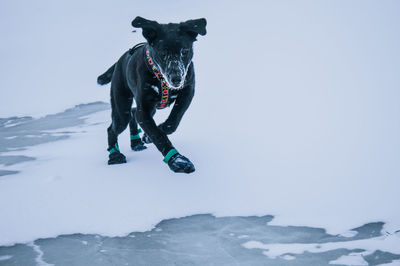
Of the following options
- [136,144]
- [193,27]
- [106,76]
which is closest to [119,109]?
[136,144]

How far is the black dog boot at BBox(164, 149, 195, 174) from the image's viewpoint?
3436mm

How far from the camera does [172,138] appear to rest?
5.00 metres

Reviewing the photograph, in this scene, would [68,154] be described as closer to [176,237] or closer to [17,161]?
[17,161]

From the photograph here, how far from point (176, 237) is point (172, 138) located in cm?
268

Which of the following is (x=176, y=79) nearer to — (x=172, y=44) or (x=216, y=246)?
(x=172, y=44)

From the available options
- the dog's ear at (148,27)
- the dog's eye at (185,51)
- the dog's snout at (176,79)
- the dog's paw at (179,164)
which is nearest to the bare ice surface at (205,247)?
the dog's paw at (179,164)

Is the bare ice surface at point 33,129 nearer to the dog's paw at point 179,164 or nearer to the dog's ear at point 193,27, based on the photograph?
the dog's paw at point 179,164

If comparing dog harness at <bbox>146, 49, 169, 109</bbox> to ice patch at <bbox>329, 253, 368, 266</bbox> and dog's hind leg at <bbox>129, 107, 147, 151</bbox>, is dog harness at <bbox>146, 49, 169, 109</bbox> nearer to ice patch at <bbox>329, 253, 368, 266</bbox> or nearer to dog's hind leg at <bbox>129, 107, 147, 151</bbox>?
dog's hind leg at <bbox>129, 107, 147, 151</bbox>

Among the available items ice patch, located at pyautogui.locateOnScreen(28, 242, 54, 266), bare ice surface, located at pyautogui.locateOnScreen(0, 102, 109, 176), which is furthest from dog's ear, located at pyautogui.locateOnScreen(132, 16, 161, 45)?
ice patch, located at pyautogui.locateOnScreen(28, 242, 54, 266)

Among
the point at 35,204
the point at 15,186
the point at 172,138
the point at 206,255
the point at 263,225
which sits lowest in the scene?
the point at 206,255

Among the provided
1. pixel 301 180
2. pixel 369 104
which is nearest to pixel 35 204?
pixel 301 180

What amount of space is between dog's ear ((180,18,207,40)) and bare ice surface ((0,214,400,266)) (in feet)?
6.21

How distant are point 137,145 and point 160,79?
136 centimetres

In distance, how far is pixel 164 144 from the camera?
3.54 meters
